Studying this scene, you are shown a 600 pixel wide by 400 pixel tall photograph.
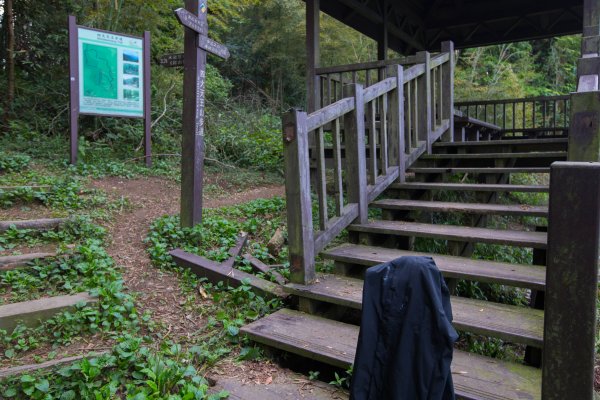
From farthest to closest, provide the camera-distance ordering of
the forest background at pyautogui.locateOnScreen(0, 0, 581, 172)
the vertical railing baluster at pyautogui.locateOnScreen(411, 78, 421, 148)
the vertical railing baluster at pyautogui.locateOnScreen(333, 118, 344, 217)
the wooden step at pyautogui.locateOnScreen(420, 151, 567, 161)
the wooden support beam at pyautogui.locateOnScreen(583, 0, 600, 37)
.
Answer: the forest background at pyautogui.locateOnScreen(0, 0, 581, 172)
the wooden support beam at pyautogui.locateOnScreen(583, 0, 600, 37)
the vertical railing baluster at pyautogui.locateOnScreen(411, 78, 421, 148)
the wooden step at pyautogui.locateOnScreen(420, 151, 567, 161)
the vertical railing baluster at pyautogui.locateOnScreen(333, 118, 344, 217)

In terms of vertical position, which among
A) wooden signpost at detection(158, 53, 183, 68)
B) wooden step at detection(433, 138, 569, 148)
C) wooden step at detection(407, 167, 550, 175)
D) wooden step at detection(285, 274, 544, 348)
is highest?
wooden signpost at detection(158, 53, 183, 68)

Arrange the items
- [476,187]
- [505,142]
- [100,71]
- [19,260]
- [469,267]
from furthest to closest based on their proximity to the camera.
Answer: [100,71] < [505,142] < [476,187] < [19,260] < [469,267]

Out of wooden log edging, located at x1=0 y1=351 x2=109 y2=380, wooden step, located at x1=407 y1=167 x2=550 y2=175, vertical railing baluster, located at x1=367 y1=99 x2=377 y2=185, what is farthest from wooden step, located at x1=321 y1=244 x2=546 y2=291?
wooden log edging, located at x1=0 y1=351 x2=109 y2=380

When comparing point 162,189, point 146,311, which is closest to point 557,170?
point 146,311

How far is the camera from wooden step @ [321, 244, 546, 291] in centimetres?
297

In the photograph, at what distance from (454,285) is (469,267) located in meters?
0.19

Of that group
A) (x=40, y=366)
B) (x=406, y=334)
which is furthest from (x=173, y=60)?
(x=406, y=334)

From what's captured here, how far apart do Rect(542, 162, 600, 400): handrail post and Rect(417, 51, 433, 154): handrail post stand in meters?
3.80

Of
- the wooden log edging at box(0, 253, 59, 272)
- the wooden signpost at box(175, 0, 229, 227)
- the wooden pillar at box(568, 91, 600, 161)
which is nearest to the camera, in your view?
the wooden pillar at box(568, 91, 600, 161)

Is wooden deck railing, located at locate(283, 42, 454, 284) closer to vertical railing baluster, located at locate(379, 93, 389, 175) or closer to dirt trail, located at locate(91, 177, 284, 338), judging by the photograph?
vertical railing baluster, located at locate(379, 93, 389, 175)

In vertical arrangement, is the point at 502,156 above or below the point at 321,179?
above

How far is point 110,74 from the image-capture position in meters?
7.22

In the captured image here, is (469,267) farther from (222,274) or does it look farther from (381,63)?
(381,63)

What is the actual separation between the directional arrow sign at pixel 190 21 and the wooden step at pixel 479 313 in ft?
9.15
